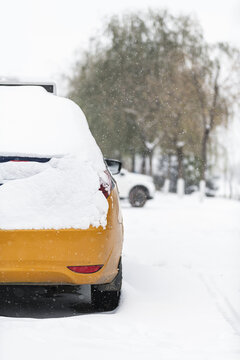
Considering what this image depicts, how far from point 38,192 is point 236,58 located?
20.9 meters

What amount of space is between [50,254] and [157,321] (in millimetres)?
1022

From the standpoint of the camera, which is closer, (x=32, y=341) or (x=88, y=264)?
(x=32, y=341)

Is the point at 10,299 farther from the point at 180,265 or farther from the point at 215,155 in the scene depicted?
the point at 215,155

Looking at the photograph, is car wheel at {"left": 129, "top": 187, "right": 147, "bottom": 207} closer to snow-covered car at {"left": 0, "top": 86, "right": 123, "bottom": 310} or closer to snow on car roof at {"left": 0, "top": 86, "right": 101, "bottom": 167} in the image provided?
snow on car roof at {"left": 0, "top": 86, "right": 101, "bottom": 167}

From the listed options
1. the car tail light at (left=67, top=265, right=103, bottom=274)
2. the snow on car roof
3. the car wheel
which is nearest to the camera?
the car tail light at (left=67, top=265, right=103, bottom=274)

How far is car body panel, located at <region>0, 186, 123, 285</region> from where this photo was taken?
352 centimetres

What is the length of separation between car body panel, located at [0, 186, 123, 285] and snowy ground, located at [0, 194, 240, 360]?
316 millimetres

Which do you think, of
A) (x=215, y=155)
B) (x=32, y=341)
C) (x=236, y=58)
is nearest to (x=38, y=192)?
(x=32, y=341)

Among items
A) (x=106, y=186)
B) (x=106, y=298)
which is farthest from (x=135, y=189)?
(x=106, y=186)

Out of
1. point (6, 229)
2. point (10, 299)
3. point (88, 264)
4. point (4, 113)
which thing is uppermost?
point (4, 113)

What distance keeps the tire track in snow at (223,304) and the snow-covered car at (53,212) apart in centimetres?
105

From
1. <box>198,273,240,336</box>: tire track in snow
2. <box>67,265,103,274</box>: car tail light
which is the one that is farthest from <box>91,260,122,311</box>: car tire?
<box>198,273,240,336</box>: tire track in snow

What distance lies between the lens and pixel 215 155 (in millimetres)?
27469

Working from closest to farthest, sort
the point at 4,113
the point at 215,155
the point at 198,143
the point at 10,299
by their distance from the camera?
the point at 4,113, the point at 10,299, the point at 198,143, the point at 215,155
